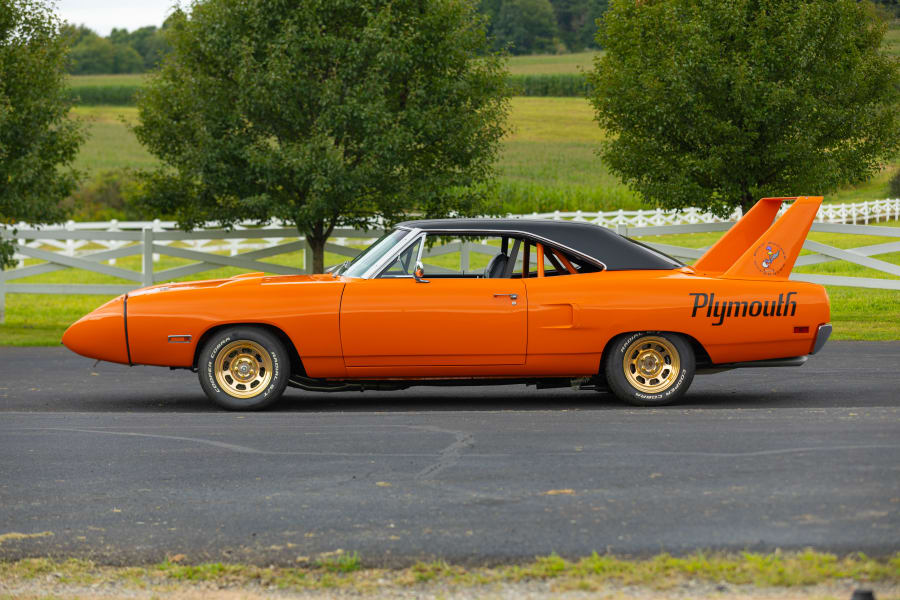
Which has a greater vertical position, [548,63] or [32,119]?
[548,63]

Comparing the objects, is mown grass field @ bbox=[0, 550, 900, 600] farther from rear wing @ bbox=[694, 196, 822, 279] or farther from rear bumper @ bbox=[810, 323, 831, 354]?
rear wing @ bbox=[694, 196, 822, 279]

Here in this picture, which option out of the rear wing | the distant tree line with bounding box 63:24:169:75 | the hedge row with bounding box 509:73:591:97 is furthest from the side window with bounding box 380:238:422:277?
the distant tree line with bounding box 63:24:169:75

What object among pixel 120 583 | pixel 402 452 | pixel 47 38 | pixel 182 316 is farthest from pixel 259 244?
pixel 120 583

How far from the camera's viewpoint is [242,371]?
1033cm

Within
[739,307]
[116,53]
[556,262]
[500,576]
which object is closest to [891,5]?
[739,307]

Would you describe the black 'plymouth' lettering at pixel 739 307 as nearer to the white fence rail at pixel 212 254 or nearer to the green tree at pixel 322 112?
the green tree at pixel 322 112

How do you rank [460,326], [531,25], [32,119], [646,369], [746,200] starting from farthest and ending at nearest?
[531,25] < [746,200] < [32,119] < [646,369] < [460,326]

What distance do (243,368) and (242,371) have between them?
27mm

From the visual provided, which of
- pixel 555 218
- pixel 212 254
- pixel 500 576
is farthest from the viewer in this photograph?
pixel 555 218

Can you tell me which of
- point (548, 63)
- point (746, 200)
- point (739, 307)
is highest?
point (548, 63)

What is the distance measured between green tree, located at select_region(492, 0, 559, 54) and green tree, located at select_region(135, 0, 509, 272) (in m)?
72.4

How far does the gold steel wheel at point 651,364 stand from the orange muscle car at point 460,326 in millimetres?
12

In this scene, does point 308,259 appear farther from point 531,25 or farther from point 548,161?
point 531,25

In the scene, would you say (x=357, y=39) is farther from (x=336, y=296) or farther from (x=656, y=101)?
(x=336, y=296)
